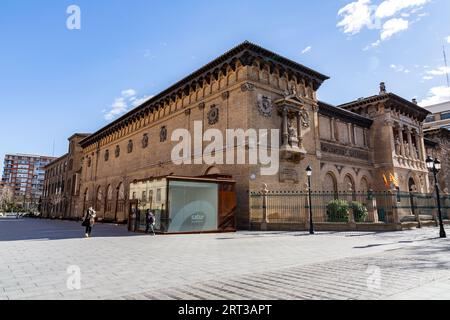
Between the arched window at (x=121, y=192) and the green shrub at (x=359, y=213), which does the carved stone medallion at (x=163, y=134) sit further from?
the green shrub at (x=359, y=213)

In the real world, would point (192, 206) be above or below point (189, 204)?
below

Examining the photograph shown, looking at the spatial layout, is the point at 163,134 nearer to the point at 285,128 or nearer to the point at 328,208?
the point at 285,128

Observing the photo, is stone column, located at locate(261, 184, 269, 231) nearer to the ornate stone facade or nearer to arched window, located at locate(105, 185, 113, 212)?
the ornate stone facade

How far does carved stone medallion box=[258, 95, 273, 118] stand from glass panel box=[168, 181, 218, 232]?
240 inches

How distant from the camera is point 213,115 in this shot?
71.8 feet

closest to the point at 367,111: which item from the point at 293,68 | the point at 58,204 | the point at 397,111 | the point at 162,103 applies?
the point at 397,111

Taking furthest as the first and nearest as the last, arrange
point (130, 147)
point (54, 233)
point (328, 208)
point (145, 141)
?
point (130, 147), point (145, 141), point (328, 208), point (54, 233)

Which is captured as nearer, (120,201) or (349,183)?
(349,183)

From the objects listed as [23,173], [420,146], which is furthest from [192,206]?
[23,173]

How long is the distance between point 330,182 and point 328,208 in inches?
269

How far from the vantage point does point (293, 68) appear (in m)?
22.5

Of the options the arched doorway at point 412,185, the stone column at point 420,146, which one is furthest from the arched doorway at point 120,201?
the stone column at point 420,146
